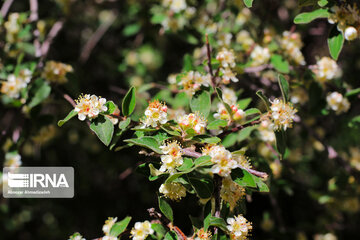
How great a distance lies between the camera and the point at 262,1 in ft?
9.04

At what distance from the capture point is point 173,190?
55.9 inches

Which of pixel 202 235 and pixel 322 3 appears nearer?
pixel 202 235

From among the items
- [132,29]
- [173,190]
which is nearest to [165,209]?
[173,190]

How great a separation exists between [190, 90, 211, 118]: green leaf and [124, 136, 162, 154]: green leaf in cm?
30

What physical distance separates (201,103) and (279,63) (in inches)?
29.4

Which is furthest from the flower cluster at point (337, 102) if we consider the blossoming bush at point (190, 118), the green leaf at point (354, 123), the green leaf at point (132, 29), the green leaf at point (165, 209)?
the green leaf at point (132, 29)

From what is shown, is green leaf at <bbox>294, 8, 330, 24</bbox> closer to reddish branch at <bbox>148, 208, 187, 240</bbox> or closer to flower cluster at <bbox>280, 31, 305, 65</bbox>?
flower cluster at <bbox>280, 31, 305, 65</bbox>

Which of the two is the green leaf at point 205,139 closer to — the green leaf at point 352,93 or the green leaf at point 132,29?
the green leaf at point 352,93

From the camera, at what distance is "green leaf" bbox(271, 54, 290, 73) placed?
2.06 metres

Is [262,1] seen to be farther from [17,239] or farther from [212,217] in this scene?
[17,239]

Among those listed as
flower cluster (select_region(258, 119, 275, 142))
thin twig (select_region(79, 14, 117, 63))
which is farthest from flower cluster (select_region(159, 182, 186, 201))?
thin twig (select_region(79, 14, 117, 63))

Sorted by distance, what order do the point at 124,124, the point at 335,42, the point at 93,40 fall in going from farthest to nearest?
1. the point at 93,40
2. the point at 335,42
3. the point at 124,124

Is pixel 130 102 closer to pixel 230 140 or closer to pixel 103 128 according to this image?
pixel 103 128

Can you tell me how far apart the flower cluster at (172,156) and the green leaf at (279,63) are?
1.00m
